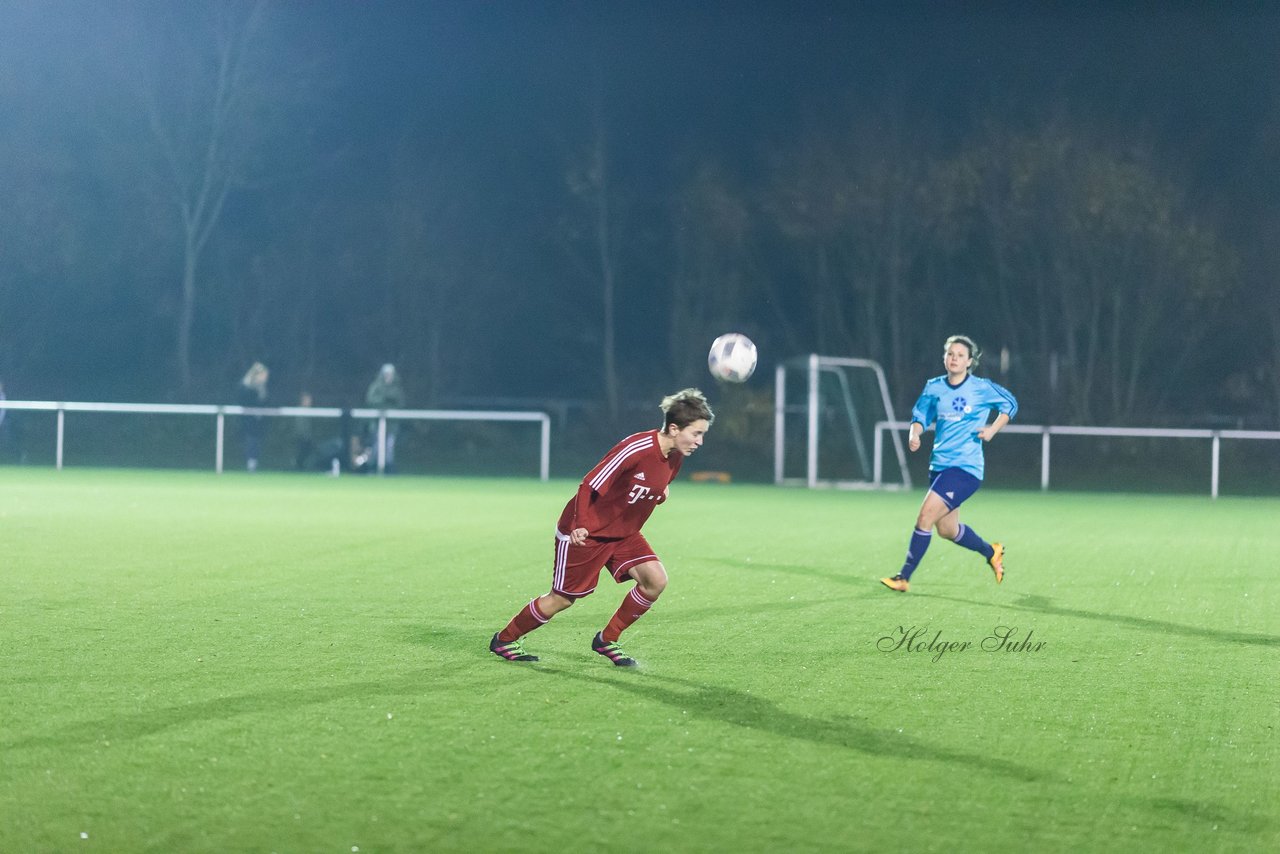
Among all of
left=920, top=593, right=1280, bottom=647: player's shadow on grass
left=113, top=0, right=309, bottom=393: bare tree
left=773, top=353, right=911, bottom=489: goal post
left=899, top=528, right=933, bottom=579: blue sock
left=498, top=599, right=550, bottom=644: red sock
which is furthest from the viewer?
left=113, top=0, right=309, bottom=393: bare tree

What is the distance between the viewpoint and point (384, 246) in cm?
3953

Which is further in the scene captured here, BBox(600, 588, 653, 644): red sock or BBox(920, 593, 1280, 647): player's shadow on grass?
BBox(920, 593, 1280, 647): player's shadow on grass

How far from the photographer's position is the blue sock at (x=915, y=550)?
971cm

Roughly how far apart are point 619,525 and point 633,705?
1.10m

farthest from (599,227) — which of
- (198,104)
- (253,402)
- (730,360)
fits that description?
(730,360)

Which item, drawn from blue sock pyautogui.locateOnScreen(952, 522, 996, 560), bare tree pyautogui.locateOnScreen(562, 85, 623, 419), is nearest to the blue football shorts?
blue sock pyautogui.locateOnScreen(952, 522, 996, 560)

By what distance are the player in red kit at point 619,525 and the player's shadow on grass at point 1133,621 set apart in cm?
309

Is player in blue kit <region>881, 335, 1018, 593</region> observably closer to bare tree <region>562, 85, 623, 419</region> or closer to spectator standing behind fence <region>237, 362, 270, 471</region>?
spectator standing behind fence <region>237, 362, 270, 471</region>

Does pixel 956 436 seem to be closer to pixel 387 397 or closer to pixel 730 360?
pixel 730 360

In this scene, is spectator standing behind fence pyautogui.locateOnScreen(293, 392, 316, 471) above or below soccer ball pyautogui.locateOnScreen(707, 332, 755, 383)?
below

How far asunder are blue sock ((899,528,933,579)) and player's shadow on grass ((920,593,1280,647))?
12.1 inches

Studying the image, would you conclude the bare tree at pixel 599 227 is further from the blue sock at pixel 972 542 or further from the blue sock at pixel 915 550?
the blue sock at pixel 915 550

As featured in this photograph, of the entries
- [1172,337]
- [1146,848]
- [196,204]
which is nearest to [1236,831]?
[1146,848]

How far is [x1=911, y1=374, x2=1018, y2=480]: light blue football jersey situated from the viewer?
1005 centimetres
